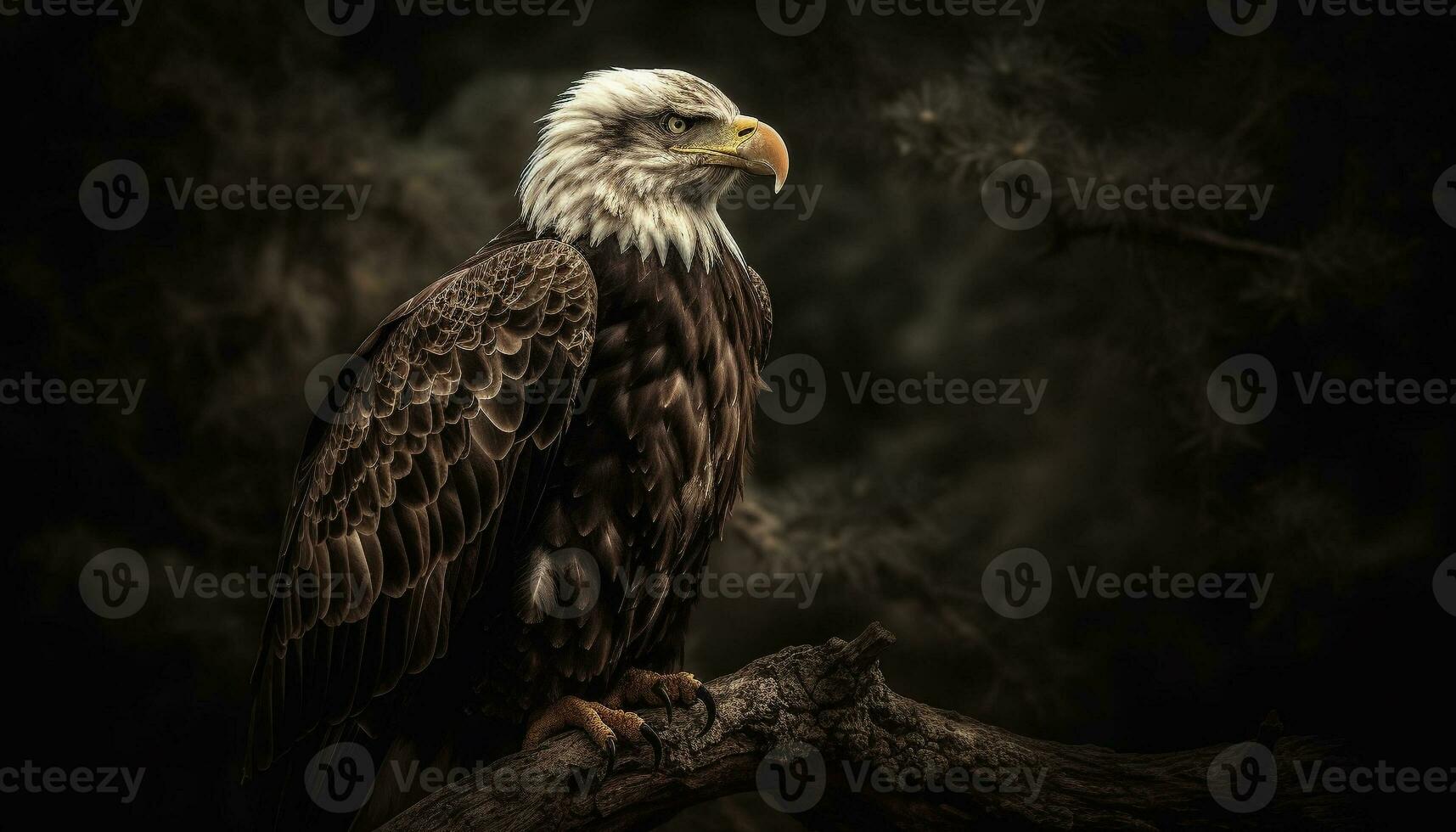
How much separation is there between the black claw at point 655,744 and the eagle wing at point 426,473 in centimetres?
57

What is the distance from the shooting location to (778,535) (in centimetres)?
473

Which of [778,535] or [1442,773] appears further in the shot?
[778,535]

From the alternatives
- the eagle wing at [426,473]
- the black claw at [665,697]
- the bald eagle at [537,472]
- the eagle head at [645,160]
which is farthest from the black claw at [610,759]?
the eagle head at [645,160]

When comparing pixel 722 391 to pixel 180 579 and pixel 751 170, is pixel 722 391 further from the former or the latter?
pixel 180 579

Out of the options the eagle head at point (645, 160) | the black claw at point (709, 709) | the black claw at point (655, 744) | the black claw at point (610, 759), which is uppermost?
the eagle head at point (645, 160)

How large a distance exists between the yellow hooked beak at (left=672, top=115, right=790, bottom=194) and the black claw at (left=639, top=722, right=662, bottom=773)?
59.2 inches

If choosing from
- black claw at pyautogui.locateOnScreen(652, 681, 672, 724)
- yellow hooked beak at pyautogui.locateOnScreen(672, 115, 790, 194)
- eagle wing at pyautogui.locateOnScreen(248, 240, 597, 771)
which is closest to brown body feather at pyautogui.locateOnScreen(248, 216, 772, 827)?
eagle wing at pyautogui.locateOnScreen(248, 240, 597, 771)

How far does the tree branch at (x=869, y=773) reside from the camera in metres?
3.05

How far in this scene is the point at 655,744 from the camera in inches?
124

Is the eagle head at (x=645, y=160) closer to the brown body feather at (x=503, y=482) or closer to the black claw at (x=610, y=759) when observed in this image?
the brown body feather at (x=503, y=482)

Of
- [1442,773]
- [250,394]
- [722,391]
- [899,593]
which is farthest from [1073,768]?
[250,394]

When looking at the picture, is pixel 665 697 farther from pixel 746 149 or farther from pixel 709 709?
pixel 746 149

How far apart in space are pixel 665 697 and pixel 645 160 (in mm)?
1434

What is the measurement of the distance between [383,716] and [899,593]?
6.91ft
